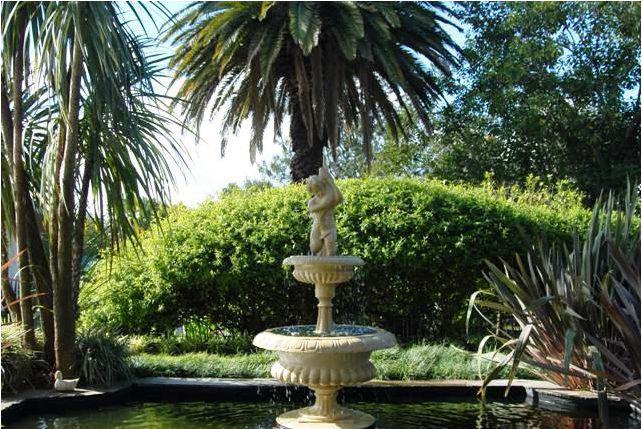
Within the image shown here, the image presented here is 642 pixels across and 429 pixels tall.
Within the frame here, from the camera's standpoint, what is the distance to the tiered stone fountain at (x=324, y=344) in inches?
196

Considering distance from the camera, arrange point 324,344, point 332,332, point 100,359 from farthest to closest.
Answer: point 100,359 < point 332,332 < point 324,344

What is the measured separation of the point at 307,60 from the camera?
40.2ft

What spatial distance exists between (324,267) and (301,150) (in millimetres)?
7671

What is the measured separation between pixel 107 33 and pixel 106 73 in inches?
13.7

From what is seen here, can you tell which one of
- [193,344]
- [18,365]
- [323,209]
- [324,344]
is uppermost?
[323,209]

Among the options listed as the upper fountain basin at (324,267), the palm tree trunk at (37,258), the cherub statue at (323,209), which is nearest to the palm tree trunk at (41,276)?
the palm tree trunk at (37,258)

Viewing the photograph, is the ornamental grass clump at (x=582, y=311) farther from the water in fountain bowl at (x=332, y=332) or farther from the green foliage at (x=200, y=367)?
the green foliage at (x=200, y=367)

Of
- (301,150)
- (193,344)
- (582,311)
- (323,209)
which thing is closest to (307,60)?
(301,150)

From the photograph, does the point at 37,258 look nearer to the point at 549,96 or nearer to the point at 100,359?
the point at 100,359

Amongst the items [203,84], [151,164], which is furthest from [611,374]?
[203,84]

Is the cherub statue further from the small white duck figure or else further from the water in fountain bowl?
the small white duck figure

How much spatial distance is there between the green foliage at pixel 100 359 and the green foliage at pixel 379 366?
1.06ft

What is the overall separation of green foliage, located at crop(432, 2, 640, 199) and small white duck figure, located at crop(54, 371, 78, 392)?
477 inches

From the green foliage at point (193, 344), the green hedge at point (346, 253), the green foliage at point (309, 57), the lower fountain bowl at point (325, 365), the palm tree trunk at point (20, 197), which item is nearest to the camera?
the lower fountain bowl at point (325, 365)
